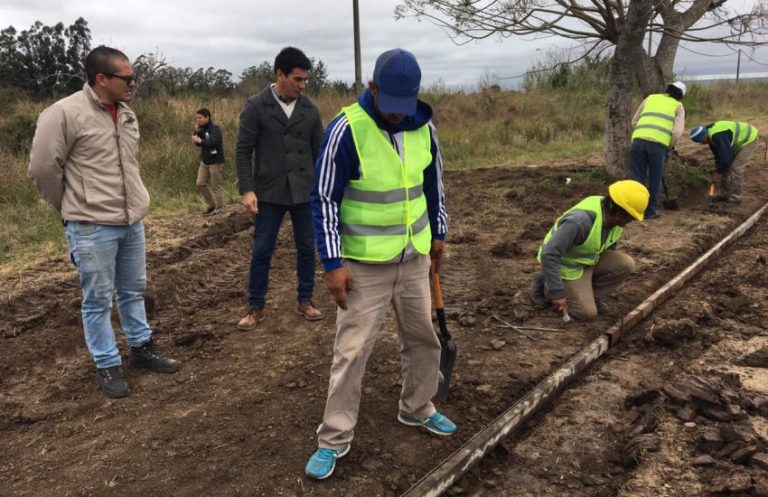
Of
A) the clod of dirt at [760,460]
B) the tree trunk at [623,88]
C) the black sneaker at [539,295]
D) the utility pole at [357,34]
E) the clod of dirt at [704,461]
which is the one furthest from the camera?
the utility pole at [357,34]

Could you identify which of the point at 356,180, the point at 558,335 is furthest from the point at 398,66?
the point at 558,335

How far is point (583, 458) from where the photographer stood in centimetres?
317

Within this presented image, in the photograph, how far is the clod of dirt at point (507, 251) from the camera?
6678mm

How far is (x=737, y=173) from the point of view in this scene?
8.84 meters

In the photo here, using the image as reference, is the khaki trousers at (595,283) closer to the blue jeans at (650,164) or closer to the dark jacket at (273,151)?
the dark jacket at (273,151)

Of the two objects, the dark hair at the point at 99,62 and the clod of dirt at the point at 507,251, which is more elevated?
the dark hair at the point at 99,62

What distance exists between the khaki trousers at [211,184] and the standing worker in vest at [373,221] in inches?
273

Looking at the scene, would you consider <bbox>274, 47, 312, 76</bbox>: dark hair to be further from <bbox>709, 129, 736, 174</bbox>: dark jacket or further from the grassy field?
<bbox>709, 129, 736, 174</bbox>: dark jacket

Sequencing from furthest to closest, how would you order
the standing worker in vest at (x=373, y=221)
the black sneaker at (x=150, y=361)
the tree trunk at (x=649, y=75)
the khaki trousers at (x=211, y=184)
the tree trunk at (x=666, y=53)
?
1. the tree trunk at (x=666, y=53)
2. the tree trunk at (x=649, y=75)
3. the khaki trousers at (x=211, y=184)
4. the black sneaker at (x=150, y=361)
5. the standing worker in vest at (x=373, y=221)

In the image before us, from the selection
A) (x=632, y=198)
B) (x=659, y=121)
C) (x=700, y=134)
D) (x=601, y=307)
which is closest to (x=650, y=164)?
(x=659, y=121)

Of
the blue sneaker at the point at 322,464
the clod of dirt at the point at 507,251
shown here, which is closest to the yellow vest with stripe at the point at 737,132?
the clod of dirt at the point at 507,251

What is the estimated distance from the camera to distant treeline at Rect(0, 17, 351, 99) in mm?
19969

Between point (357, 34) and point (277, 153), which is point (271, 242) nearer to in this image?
point (277, 153)

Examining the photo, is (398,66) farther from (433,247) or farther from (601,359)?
(601,359)
